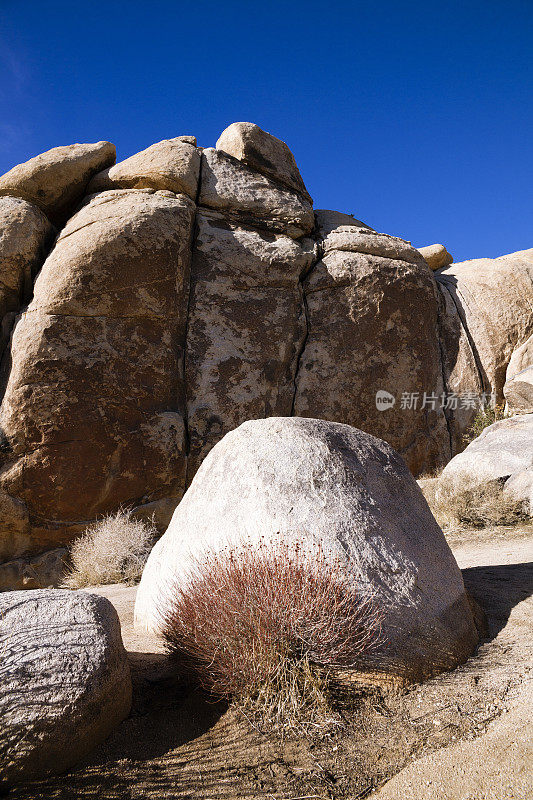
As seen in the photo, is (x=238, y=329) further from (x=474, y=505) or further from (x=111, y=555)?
(x=474, y=505)

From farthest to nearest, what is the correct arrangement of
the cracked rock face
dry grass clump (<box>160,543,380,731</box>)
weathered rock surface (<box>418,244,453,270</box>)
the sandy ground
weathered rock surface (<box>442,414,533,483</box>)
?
weathered rock surface (<box>418,244,453,270</box>), the cracked rock face, weathered rock surface (<box>442,414,533,483</box>), dry grass clump (<box>160,543,380,731</box>), the sandy ground

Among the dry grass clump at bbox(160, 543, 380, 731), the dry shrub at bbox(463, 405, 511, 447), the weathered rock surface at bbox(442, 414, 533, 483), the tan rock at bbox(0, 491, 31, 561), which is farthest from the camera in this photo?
the dry shrub at bbox(463, 405, 511, 447)

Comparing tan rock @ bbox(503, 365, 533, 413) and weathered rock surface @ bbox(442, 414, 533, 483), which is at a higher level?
tan rock @ bbox(503, 365, 533, 413)

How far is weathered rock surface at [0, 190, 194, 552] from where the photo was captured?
8547 mm

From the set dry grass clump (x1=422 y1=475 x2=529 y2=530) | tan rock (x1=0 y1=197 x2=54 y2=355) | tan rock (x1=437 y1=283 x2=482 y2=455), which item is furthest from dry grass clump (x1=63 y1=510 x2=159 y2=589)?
tan rock (x1=437 y1=283 x2=482 y2=455)

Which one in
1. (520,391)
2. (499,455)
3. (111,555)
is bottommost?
(111,555)

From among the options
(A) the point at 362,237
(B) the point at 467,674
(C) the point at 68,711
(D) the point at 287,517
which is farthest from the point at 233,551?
(A) the point at 362,237

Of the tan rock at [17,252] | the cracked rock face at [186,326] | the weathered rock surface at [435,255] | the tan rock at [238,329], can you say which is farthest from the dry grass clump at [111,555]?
the weathered rock surface at [435,255]

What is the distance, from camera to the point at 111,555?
7562 mm

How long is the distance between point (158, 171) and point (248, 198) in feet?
5.99

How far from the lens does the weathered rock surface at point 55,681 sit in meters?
2.35

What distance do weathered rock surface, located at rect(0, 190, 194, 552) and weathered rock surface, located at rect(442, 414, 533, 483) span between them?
4.71m

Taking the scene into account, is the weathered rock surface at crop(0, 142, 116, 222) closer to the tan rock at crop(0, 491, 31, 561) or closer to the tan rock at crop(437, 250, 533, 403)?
Answer: the tan rock at crop(0, 491, 31, 561)

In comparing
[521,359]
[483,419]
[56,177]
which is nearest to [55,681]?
[56,177]
